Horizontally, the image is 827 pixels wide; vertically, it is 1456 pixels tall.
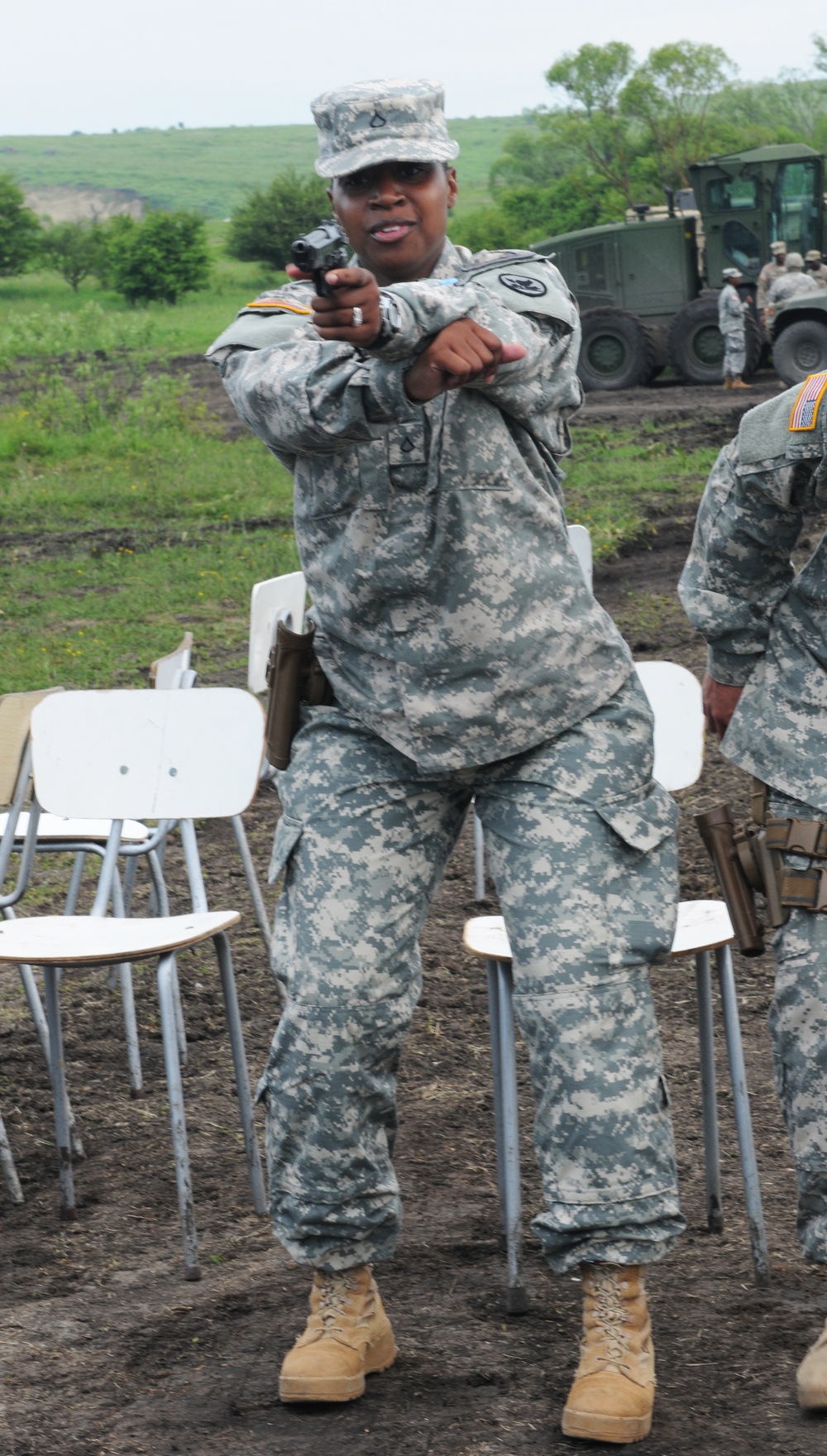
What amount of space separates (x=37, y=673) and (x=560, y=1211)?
616 cm

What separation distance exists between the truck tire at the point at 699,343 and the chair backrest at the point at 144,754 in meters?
16.8

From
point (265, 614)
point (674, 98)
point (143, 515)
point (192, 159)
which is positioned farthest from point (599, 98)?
point (192, 159)

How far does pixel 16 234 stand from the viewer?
5091 centimetres

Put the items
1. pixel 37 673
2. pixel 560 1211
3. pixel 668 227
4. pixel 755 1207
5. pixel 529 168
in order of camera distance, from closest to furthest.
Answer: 1. pixel 560 1211
2. pixel 755 1207
3. pixel 37 673
4. pixel 668 227
5. pixel 529 168

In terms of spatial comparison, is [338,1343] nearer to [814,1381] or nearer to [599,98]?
[814,1381]

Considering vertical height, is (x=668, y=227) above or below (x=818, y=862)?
above

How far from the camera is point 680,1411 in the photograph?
2410mm

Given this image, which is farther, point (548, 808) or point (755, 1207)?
point (755, 1207)

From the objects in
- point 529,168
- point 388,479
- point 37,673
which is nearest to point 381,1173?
point 388,479

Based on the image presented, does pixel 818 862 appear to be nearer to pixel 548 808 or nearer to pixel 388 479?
pixel 548 808

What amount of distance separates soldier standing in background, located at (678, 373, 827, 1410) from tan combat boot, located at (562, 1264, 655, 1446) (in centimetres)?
25

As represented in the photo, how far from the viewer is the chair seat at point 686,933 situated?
9.41ft

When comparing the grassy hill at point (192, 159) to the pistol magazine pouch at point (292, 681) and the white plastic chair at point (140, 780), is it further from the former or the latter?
the pistol magazine pouch at point (292, 681)

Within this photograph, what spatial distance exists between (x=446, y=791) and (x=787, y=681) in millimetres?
586
